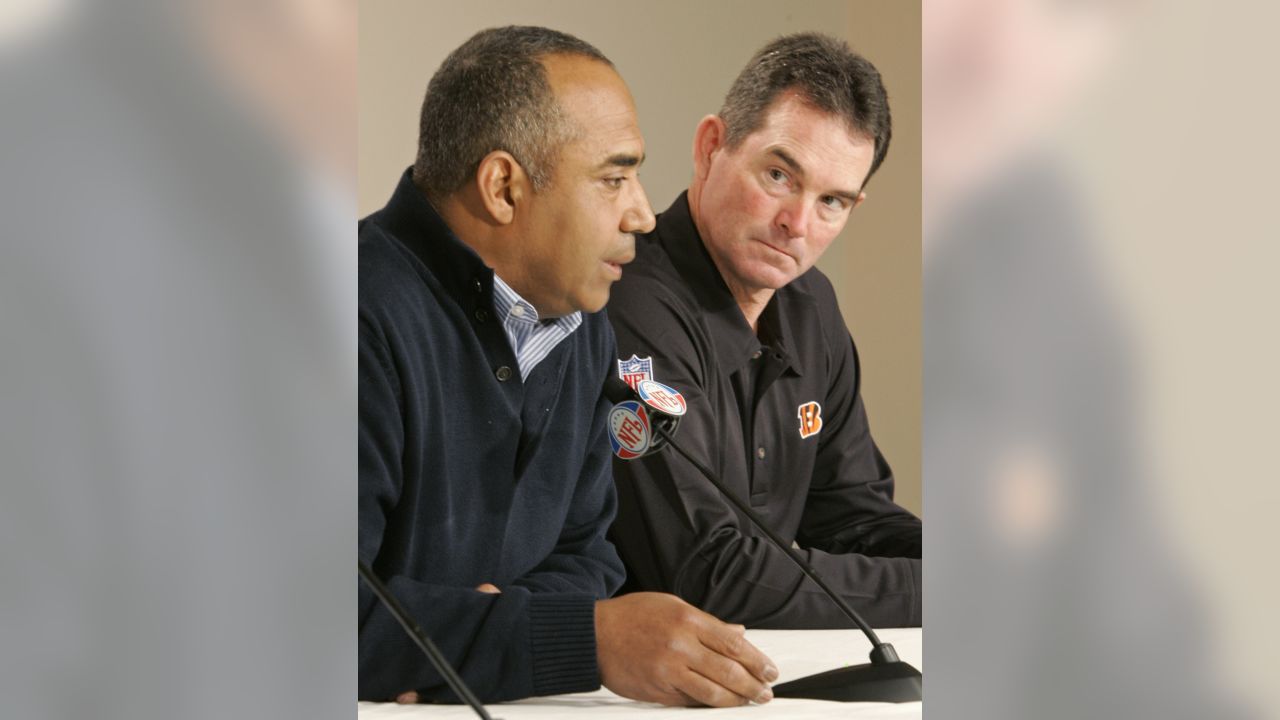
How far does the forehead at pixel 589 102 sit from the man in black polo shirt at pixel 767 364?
0.97 ft

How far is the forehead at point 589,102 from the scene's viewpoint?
4.59ft

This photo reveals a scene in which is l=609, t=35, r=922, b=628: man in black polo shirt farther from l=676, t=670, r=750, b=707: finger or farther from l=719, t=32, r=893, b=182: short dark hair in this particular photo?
l=676, t=670, r=750, b=707: finger

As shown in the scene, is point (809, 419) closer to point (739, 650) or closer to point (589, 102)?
point (589, 102)

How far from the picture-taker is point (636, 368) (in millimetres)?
1634

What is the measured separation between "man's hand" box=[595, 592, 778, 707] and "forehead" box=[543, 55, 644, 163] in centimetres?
50

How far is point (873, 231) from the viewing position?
2.96 metres

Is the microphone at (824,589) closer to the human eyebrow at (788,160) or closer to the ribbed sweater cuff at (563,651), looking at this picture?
the ribbed sweater cuff at (563,651)

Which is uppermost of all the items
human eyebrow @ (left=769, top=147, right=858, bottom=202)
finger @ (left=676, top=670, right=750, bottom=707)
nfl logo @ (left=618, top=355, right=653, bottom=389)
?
human eyebrow @ (left=769, top=147, right=858, bottom=202)

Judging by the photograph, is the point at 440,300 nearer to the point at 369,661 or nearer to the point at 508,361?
the point at 508,361

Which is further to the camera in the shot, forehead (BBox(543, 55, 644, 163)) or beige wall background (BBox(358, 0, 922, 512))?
beige wall background (BBox(358, 0, 922, 512))

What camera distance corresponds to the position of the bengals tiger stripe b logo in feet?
6.14

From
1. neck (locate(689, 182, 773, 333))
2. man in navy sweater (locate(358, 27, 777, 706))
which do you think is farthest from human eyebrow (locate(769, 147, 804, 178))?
man in navy sweater (locate(358, 27, 777, 706))

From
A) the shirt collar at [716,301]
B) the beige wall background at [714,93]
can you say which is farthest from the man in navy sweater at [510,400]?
the beige wall background at [714,93]

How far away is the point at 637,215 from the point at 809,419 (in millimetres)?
543
